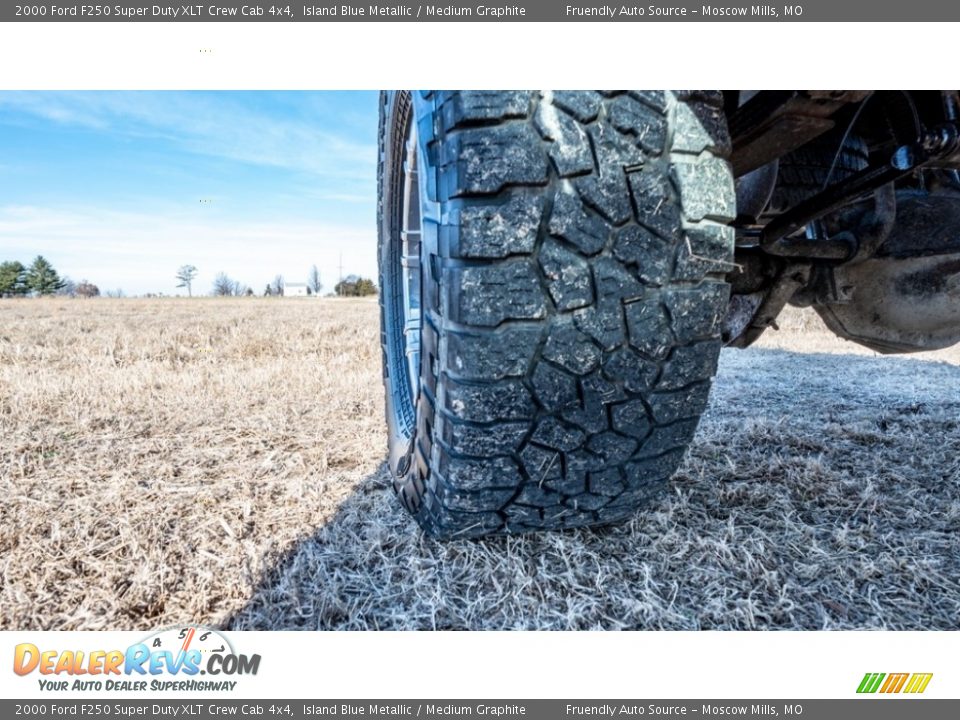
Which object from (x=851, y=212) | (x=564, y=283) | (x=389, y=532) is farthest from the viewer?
(x=851, y=212)

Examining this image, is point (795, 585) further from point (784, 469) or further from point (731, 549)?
point (784, 469)

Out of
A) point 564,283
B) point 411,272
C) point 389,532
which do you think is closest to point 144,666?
point 389,532

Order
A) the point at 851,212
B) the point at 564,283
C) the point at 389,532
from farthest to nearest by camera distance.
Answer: the point at 851,212
the point at 389,532
the point at 564,283

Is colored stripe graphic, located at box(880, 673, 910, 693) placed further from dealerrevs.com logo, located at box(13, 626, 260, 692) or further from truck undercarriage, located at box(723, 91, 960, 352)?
dealerrevs.com logo, located at box(13, 626, 260, 692)

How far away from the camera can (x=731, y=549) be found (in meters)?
1.31

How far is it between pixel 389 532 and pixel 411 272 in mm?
800

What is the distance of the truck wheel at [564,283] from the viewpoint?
33.4 inches

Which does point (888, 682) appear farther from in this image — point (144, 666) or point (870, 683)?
point (144, 666)

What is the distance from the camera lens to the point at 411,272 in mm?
1777

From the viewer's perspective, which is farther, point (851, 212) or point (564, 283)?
point (851, 212)

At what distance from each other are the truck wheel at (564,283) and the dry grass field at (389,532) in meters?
0.25

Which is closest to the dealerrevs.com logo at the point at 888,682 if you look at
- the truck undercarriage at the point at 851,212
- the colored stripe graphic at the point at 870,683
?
the colored stripe graphic at the point at 870,683

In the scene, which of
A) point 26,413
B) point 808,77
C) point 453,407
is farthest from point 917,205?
point 26,413

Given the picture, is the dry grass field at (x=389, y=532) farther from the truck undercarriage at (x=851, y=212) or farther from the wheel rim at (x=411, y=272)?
the truck undercarriage at (x=851, y=212)
